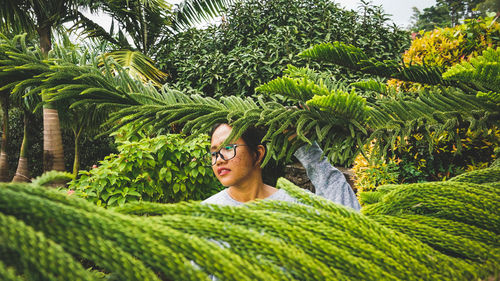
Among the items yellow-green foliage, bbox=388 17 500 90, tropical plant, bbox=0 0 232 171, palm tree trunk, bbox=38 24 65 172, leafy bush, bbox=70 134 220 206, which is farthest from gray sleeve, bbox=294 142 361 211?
palm tree trunk, bbox=38 24 65 172

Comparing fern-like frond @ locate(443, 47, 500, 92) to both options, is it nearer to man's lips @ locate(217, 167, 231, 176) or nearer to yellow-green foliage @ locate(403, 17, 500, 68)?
man's lips @ locate(217, 167, 231, 176)

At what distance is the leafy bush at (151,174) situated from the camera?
14.1 ft

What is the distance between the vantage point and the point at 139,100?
3.66 feet

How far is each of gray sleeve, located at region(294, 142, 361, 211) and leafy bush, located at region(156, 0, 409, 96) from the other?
12.6ft

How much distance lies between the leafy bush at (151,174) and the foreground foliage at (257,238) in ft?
12.5

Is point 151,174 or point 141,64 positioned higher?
point 141,64

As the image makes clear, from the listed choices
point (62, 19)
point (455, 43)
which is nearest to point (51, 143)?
point (62, 19)

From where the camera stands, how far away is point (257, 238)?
452 mm

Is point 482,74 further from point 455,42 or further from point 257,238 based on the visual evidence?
point 455,42

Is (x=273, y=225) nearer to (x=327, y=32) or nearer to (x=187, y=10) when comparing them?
(x=327, y=32)

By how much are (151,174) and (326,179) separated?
3.90 m

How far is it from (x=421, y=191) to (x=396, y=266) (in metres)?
0.27

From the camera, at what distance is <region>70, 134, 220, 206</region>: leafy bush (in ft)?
14.1

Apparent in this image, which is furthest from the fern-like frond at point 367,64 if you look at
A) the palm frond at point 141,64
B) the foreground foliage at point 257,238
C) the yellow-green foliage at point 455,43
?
the palm frond at point 141,64
